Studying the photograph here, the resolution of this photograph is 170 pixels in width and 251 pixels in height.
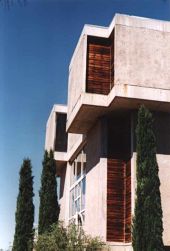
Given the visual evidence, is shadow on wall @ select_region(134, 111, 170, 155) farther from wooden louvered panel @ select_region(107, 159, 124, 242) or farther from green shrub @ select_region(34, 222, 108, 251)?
green shrub @ select_region(34, 222, 108, 251)

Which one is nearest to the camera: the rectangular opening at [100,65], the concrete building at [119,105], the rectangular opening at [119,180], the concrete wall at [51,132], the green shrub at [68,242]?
the green shrub at [68,242]

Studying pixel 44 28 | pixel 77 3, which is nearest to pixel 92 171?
pixel 44 28

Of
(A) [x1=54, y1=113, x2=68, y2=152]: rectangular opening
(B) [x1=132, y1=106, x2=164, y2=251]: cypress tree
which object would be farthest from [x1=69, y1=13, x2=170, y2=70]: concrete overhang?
(A) [x1=54, y1=113, x2=68, y2=152]: rectangular opening

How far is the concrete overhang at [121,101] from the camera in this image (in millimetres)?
16766

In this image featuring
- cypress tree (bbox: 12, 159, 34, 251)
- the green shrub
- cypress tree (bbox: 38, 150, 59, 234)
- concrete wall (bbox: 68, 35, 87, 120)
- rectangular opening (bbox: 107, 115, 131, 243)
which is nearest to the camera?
the green shrub

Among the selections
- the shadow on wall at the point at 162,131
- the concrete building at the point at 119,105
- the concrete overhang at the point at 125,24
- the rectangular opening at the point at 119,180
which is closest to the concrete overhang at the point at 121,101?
the concrete building at the point at 119,105

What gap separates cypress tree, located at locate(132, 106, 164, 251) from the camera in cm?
1417

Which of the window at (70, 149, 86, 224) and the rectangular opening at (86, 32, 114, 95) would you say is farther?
the window at (70, 149, 86, 224)

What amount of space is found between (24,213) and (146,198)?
8800 mm

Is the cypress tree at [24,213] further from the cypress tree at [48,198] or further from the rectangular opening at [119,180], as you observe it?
the rectangular opening at [119,180]

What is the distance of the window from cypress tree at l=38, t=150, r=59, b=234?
1693 millimetres

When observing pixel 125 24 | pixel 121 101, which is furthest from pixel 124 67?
pixel 125 24

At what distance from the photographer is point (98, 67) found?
1861cm

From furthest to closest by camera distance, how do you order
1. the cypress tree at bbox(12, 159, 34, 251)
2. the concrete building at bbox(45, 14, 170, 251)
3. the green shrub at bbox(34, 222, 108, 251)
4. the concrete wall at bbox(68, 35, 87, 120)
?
the cypress tree at bbox(12, 159, 34, 251)
the concrete wall at bbox(68, 35, 87, 120)
the concrete building at bbox(45, 14, 170, 251)
the green shrub at bbox(34, 222, 108, 251)
